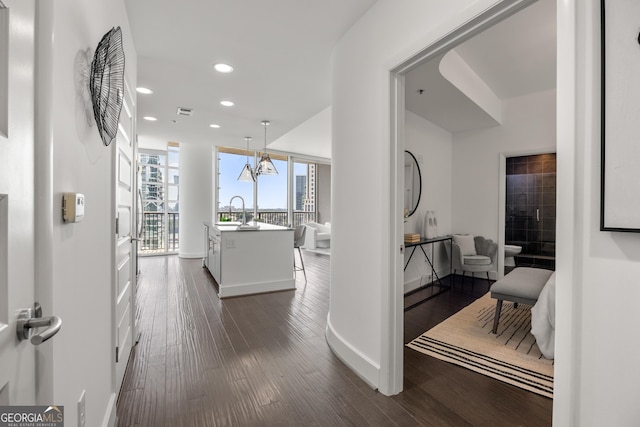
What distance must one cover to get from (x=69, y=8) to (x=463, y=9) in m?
1.60

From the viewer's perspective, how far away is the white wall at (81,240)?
935 millimetres

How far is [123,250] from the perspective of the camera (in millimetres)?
2170

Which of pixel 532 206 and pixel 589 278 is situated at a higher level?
pixel 532 206

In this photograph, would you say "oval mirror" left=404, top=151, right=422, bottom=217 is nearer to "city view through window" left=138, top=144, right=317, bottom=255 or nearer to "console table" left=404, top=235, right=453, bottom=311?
"console table" left=404, top=235, right=453, bottom=311

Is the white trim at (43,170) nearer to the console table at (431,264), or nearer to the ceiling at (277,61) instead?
the ceiling at (277,61)

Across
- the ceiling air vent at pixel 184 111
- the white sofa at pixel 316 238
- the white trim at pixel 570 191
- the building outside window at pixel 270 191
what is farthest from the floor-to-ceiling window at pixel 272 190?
the white trim at pixel 570 191

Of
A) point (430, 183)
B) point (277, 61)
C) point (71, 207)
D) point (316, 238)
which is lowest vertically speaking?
point (316, 238)

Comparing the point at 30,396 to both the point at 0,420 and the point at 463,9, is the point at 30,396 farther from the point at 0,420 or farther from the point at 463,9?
the point at 463,9

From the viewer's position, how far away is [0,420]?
0.61m

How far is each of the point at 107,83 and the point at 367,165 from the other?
1520mm

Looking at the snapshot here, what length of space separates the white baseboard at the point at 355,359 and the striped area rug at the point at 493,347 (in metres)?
0.67

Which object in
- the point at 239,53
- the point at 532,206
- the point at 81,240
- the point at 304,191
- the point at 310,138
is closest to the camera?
A: the point at 81,240

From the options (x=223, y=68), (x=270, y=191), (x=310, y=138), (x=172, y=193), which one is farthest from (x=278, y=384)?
(x=172, y=193)

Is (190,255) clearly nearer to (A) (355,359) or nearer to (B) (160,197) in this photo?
(B) (160,197)
